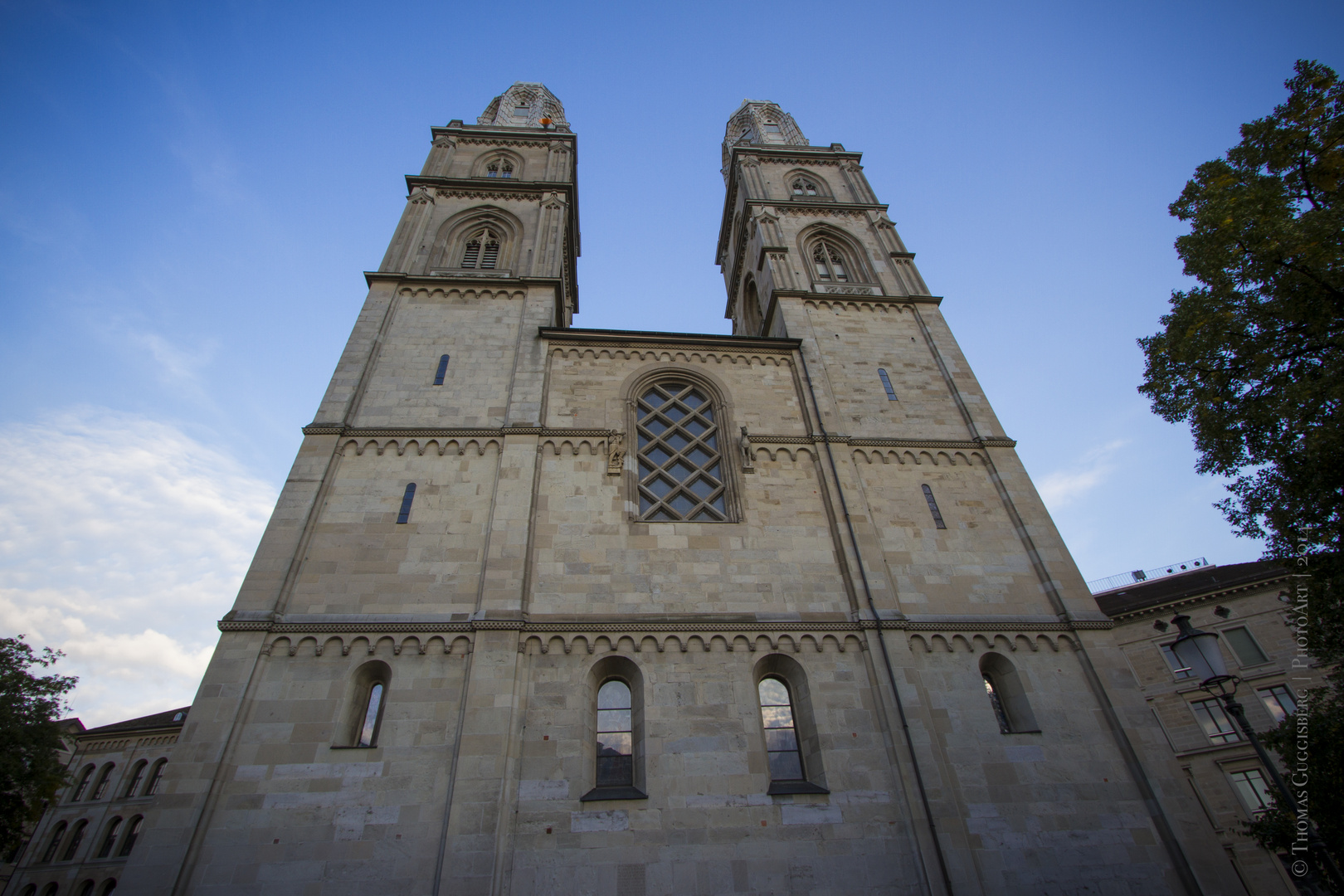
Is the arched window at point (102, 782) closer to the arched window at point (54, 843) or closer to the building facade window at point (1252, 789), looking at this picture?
the arched window at point (54, 843)

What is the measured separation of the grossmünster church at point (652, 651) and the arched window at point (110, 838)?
2882 cm

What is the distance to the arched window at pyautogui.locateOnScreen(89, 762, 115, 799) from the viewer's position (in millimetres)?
30391

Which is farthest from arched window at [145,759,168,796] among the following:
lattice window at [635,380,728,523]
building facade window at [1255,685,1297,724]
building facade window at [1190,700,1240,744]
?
building facade window at [1255,685,1297,724]

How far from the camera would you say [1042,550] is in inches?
535

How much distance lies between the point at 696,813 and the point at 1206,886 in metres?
7.72

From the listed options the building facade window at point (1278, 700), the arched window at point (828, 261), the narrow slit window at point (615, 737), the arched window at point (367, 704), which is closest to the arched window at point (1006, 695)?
the narrow slit window at point (615, 737)

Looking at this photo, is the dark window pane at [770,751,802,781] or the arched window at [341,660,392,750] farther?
the dark window pane at [770,751,802,781]

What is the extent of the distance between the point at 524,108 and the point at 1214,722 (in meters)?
37.0

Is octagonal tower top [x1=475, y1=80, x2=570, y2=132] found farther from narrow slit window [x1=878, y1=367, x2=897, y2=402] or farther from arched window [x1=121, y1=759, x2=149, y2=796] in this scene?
arched window [x1=121, y1=759, x2=149, y2=796]

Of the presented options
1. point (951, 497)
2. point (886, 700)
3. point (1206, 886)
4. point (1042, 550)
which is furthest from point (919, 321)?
point (1206, 886)

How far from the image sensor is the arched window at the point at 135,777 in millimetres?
30000

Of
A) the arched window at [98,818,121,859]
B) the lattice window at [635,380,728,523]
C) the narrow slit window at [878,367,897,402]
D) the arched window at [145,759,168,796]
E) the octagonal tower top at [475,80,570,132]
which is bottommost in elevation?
the arched window at [98,818,121,859]

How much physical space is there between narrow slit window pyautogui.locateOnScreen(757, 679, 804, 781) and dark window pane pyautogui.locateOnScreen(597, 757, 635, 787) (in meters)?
2.26

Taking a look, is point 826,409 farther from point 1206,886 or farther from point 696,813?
point 1206,886
